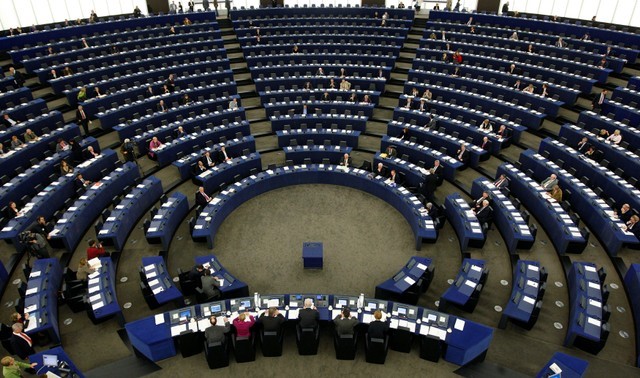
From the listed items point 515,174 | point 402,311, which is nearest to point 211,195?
point 402,311

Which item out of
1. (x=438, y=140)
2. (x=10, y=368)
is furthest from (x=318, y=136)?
(x=10, y=368)

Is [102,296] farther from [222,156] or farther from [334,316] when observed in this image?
[222,156]

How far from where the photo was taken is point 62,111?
2302 centimetres

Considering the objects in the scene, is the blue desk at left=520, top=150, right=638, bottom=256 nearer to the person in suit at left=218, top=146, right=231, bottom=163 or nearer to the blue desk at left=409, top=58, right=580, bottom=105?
the blue desk at left=409, top=58, right=580, bottom=105

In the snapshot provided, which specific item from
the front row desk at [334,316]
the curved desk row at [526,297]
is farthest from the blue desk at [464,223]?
the front row desk at [334,316]

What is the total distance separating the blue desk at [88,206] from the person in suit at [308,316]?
895 centimetres

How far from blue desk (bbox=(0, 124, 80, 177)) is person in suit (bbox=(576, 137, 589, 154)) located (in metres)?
22.7

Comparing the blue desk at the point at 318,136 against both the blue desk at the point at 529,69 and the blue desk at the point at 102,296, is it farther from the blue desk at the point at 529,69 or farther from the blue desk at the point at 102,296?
the blue desk at the point at 102,296

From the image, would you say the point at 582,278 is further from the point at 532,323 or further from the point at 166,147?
the point at 166,147

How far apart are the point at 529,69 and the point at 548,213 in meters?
12.8

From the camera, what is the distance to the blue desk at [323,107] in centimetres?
2392

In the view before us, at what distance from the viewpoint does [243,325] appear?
1070 centimetres

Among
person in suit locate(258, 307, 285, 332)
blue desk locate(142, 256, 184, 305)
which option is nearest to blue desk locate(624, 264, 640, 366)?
person in suit locate(258, 307, 285, 332)

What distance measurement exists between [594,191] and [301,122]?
13724mm
